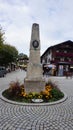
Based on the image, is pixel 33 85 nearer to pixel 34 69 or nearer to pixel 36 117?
pixel 34 69

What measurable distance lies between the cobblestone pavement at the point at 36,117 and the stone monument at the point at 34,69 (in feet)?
6.28

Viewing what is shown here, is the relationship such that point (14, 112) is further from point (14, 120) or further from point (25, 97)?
point (25, 97)

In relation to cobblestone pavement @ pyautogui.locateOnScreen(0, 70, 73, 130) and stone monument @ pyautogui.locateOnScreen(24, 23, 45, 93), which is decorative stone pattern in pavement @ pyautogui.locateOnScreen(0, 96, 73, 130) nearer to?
cobblestone pavement @ pyautogui.locateOnScreen(0, 70, 73, 130)

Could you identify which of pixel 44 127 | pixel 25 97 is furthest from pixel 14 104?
pixel 44 127

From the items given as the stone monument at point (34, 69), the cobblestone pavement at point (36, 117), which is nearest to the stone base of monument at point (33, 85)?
the stone monument at point (34, 69)

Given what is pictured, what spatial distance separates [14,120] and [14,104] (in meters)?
2.43

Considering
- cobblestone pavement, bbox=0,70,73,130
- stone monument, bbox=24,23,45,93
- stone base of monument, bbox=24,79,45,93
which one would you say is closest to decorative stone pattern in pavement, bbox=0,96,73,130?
cobblestone pavement, bbox=0,70,73,130

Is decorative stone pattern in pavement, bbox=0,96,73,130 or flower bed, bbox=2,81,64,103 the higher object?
flower bed, bbox=2,81,64,103

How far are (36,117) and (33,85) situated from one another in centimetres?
372

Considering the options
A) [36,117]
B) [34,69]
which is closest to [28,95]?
[34,69]

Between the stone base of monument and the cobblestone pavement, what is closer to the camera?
the cobblestone pavement

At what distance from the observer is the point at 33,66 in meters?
10.9

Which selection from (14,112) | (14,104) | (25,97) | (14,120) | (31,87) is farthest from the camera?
(31,87)

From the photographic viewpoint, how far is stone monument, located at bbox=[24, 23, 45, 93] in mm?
10508
